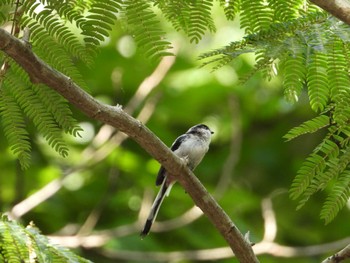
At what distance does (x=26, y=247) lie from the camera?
8.76 ft

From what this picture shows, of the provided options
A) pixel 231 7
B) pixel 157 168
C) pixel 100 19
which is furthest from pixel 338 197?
pixel 157 168

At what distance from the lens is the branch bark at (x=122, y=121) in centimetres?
243

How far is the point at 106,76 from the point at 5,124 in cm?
446

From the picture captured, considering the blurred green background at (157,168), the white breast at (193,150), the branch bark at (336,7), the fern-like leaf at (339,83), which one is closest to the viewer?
the branch bark at (336,7)

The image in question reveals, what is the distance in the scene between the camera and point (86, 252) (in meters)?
6.91

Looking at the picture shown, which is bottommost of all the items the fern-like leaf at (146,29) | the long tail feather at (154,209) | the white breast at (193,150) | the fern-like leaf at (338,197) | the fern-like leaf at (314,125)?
the long tail feather at (154,209)

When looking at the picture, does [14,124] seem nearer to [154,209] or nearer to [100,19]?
[100,19]

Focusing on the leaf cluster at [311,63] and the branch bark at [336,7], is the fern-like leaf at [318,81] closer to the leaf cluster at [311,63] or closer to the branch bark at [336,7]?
the leaf cluster at [311,63]

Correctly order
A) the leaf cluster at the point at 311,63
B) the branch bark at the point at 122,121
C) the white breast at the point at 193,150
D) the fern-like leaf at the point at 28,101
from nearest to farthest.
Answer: the branch bark at the point at 122,121 < the leaf cluster at the point at 311,63 < the fern-like leaf at the point at 28,101 < the white breast at the point at 193,150

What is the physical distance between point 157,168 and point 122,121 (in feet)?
14.7

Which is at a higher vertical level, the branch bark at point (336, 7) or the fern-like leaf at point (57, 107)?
the branch bark at point (336, 7)

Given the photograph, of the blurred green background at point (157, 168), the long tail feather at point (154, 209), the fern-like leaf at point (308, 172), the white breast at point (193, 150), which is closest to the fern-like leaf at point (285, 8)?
the fern-like leaf at point (308, 172)

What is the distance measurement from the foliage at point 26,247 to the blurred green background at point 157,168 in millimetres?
3400

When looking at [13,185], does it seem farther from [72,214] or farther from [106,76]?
[106,76]
